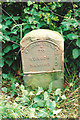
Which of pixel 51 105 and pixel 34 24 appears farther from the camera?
pixel 34 24

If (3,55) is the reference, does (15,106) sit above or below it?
below

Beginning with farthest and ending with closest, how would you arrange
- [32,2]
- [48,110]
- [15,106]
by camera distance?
1. [32,2]
2. [48,110]
3. [15,106]

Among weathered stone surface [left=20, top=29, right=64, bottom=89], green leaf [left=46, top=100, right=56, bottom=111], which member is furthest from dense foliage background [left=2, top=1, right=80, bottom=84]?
green leaf [left=46, top=100, right=56, bottom=111]

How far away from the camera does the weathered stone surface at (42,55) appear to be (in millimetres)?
2482

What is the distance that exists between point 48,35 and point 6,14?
96 cm

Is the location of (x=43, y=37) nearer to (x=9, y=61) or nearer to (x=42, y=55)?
(x=42, y=55)

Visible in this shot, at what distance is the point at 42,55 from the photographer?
254cm

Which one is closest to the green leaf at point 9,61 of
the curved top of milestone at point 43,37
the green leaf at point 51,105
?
the curved top of milestone at point 43,37

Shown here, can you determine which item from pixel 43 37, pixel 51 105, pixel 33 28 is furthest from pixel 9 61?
pixel 51 105

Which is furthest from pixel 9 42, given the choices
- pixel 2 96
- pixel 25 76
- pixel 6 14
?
pixel 2 96

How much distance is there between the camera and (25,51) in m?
2.52

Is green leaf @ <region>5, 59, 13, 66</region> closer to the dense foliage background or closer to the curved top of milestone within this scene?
the dense foliage background

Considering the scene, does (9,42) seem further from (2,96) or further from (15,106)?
(15,106)

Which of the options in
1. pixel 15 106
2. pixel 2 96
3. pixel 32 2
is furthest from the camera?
pixel 32 2
